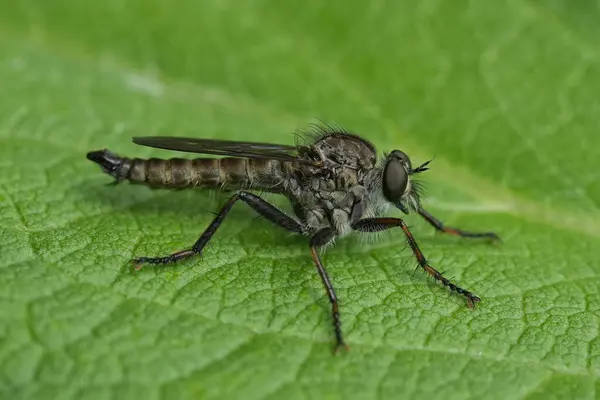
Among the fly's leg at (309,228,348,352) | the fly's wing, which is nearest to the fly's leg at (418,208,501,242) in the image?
the fly's leg at (309,228,348,352)

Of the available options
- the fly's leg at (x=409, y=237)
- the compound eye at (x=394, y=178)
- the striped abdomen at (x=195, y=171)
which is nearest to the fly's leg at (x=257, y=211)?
the striped abdomen at (x=195, y=171)

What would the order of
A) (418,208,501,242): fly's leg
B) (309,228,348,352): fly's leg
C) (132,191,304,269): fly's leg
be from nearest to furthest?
1. (309,228,348,352): fly's leg
2. (132,191,304,269): fly's leg
3. (418,208,501,242): fly's leg

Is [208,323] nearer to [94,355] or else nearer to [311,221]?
[94,355]

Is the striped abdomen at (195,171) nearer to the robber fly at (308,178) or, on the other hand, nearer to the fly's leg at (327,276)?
the robber fly at (308,178)

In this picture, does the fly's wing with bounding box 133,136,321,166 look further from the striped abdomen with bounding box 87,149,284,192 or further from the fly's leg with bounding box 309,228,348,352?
the fly's leg with bounding box 309,228,348,352

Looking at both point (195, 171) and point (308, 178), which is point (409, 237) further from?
point (195, 171)
